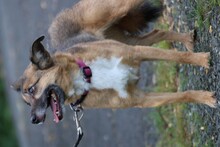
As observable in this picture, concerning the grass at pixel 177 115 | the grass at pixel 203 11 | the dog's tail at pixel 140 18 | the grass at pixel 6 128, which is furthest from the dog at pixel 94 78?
the grass at pixel 6 128

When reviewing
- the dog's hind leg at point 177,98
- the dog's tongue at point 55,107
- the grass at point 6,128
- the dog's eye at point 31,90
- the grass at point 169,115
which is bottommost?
the grass at point 6,128

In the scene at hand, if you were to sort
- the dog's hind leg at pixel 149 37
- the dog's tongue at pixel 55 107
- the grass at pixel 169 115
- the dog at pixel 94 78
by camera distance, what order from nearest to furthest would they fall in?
the dog's tongue at pixel 55 107
the dog at pixel 94 78
the dog's hind leg at pixel 149 37
the grass at pixel 169 115

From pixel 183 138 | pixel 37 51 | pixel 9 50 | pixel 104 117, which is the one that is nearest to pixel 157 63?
pixel 183 138

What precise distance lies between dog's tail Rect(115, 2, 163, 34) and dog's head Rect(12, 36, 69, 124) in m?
1.19

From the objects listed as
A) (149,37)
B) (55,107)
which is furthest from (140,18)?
(55,107)

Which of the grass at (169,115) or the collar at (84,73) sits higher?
the collar at (84,73)

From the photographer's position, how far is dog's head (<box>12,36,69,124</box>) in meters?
5.66

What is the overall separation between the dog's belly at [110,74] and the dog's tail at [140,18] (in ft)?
3.24

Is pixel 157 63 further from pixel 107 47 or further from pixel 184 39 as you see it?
pixel 107 47

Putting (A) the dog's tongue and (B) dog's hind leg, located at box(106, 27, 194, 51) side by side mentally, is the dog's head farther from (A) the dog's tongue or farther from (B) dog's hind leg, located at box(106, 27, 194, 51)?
(B) dog's hind leg, located at box(106, 27, 194, 51)

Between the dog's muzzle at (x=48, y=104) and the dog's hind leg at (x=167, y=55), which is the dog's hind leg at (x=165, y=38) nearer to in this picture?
the dog's hind leg at (x=167, y=55)

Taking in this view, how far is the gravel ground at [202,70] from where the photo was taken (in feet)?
18.9

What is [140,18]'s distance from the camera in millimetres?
6797

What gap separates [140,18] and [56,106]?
1647mm
